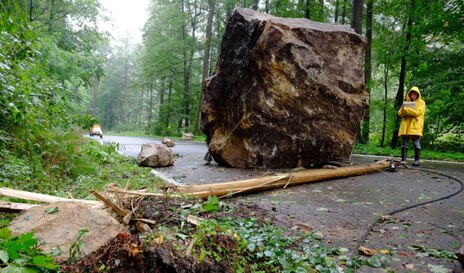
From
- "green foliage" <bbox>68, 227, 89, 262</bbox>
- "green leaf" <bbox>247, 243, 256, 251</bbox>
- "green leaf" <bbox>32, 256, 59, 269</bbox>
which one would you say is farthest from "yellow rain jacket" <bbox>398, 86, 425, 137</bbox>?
"green leaf" <bbox>32, 256, 59, 269</bbox>

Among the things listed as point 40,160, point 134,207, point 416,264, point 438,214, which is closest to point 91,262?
point 134,207

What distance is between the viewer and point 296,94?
23.6 feet

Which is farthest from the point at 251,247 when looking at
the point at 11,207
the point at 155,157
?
the point at 155,157

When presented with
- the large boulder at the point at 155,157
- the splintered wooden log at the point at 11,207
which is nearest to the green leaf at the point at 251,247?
the splintered wooden log at the point at 11,207

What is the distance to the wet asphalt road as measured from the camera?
3059 millimetres

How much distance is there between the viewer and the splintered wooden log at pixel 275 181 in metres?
4.56

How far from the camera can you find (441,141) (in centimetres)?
1568

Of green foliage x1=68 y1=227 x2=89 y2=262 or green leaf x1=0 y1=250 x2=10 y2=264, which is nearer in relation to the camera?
green leaf x1=0 y1=250 x2=10 y2=264

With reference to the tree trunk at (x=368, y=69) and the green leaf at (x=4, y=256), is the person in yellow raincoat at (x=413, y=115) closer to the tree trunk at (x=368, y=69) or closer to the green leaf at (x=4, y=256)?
the tree trunk at (x=368, y=69)

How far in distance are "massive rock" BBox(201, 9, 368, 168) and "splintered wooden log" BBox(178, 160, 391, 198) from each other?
2.37 feet

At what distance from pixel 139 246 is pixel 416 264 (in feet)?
7.75

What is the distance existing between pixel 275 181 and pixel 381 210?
1832 millimetres

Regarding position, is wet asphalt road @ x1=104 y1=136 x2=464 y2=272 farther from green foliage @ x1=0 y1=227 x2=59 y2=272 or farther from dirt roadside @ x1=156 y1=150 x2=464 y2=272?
green foliage @ x1=0 y1=227 x2=59 y2=272

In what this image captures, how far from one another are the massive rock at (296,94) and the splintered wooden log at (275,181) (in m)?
0.72
